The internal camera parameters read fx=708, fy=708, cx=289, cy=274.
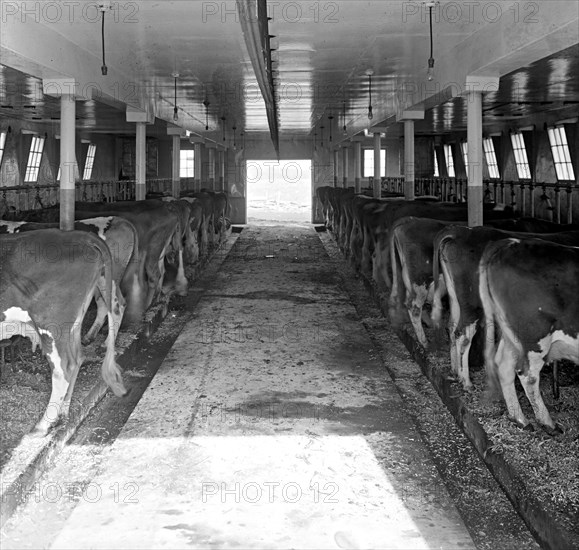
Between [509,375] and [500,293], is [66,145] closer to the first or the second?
[500,293]

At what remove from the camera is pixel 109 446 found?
5340 mm

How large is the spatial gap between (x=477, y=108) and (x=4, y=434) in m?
6.36

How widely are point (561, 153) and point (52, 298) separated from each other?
15.1 m

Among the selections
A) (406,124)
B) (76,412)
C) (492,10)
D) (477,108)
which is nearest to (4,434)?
(76,412)

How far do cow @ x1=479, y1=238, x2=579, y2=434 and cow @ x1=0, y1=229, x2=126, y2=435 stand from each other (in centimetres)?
317

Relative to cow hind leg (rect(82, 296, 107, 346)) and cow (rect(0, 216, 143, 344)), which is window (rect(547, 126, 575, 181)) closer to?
cow (rect(0, 216, 143, 344))

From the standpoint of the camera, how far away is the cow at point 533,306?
5016 mm

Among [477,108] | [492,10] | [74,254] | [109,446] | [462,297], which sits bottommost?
[109,446]

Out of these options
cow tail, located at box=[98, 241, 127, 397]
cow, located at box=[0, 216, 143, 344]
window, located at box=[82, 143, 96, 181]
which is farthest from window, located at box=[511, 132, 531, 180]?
cow tail, located at box=[98, 241, 127, 397]

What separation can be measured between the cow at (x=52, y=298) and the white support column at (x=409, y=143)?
8443 mm

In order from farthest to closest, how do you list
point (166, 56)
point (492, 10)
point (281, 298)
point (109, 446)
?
point (281, 298) → point (166, 56) → point (492, 10) → point (109, 446)

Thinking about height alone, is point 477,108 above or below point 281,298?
above

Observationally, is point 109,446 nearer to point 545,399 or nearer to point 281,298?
point 545,399

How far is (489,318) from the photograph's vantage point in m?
5.67
